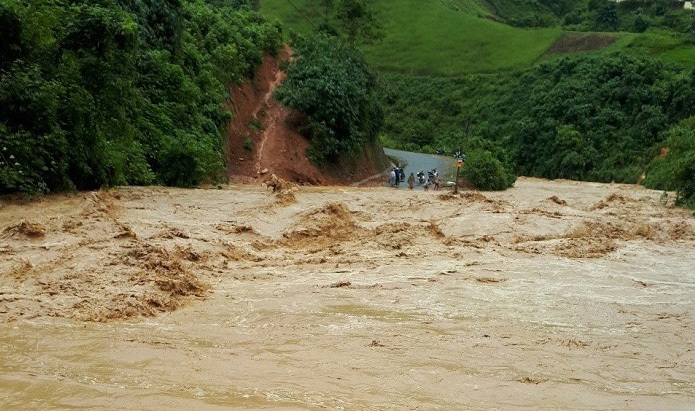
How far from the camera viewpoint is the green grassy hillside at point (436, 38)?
198 feet

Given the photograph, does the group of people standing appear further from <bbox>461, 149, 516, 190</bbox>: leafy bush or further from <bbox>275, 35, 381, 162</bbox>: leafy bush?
<bbox>275, 35, 381, 162</bbox>: leafy bush

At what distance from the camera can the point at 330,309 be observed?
8539 mm

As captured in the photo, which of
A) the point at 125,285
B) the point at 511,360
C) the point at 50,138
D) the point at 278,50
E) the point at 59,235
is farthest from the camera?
the point at 278,50

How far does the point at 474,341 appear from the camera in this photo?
759 centimetres

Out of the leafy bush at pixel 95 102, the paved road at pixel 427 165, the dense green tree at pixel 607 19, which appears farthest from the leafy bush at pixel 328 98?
the dense green tree at pixel 607 19

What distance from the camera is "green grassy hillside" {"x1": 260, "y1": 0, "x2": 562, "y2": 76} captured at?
198ft

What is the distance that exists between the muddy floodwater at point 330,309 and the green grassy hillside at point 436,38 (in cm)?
4712

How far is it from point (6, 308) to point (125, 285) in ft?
4.88

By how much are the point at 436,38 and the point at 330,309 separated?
58.3 meters

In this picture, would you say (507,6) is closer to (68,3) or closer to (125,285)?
(68,3)

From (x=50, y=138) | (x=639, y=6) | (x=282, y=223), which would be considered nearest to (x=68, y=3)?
(x=50, y=138)

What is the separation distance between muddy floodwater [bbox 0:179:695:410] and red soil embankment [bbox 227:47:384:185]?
10.2 metres

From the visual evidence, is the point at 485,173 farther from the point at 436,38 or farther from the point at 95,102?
the point at 436,38

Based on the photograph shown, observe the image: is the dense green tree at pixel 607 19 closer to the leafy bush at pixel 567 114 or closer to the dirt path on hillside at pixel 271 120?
the leafy bush at pixel 567 114
